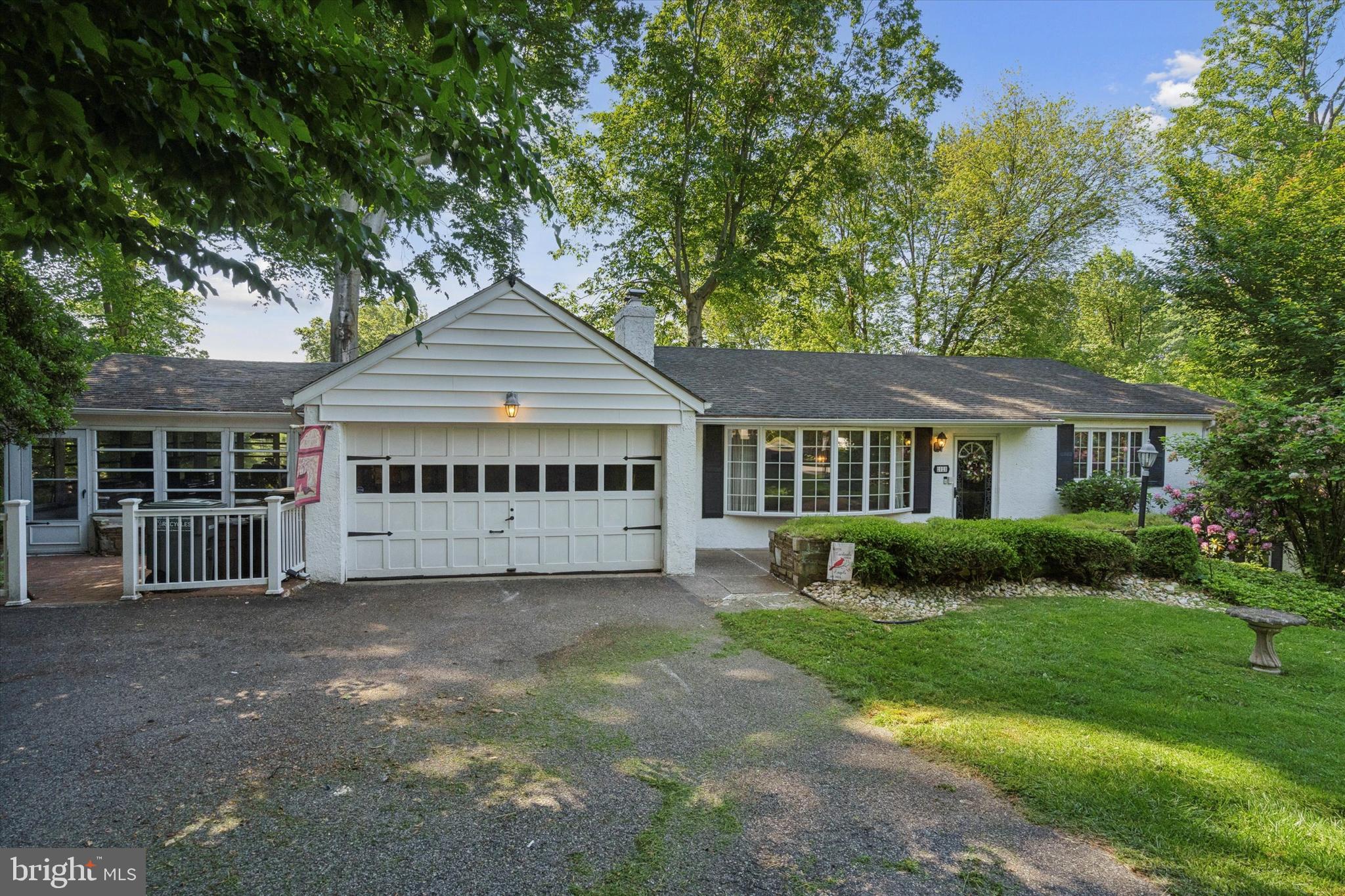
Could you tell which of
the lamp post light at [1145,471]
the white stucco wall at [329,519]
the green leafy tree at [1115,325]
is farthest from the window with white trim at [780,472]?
Result: the green leafy tree at [1115,325]

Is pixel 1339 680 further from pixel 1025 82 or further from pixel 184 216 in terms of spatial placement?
pixel 1025 82

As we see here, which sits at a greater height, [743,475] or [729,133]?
[729,133]

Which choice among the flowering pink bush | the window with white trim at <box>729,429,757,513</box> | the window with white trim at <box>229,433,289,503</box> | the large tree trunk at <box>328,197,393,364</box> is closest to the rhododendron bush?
the flowering pink bush

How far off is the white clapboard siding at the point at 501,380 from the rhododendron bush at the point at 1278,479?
8688 mm

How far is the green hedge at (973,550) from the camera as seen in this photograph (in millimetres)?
8180

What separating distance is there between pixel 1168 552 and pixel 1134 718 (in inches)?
245

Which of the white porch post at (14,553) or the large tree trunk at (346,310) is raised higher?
the large tree trunk at (346,310)

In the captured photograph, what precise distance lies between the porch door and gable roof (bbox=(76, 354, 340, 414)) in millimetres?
969

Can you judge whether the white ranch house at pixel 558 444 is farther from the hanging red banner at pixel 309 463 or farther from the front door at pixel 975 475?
the hanging red banner at pixel 309 463

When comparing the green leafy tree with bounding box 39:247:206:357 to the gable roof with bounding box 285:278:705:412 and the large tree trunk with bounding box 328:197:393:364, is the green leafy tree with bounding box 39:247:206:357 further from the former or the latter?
the gable roof with bounding box 285:278:705:412

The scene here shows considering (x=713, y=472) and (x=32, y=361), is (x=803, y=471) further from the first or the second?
(x=32, y=361)

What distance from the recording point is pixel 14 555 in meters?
7.00

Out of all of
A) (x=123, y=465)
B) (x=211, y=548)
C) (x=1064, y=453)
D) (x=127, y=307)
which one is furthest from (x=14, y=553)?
(x=1064, y=453)

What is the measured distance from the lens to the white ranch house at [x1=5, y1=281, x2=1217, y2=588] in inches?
330
